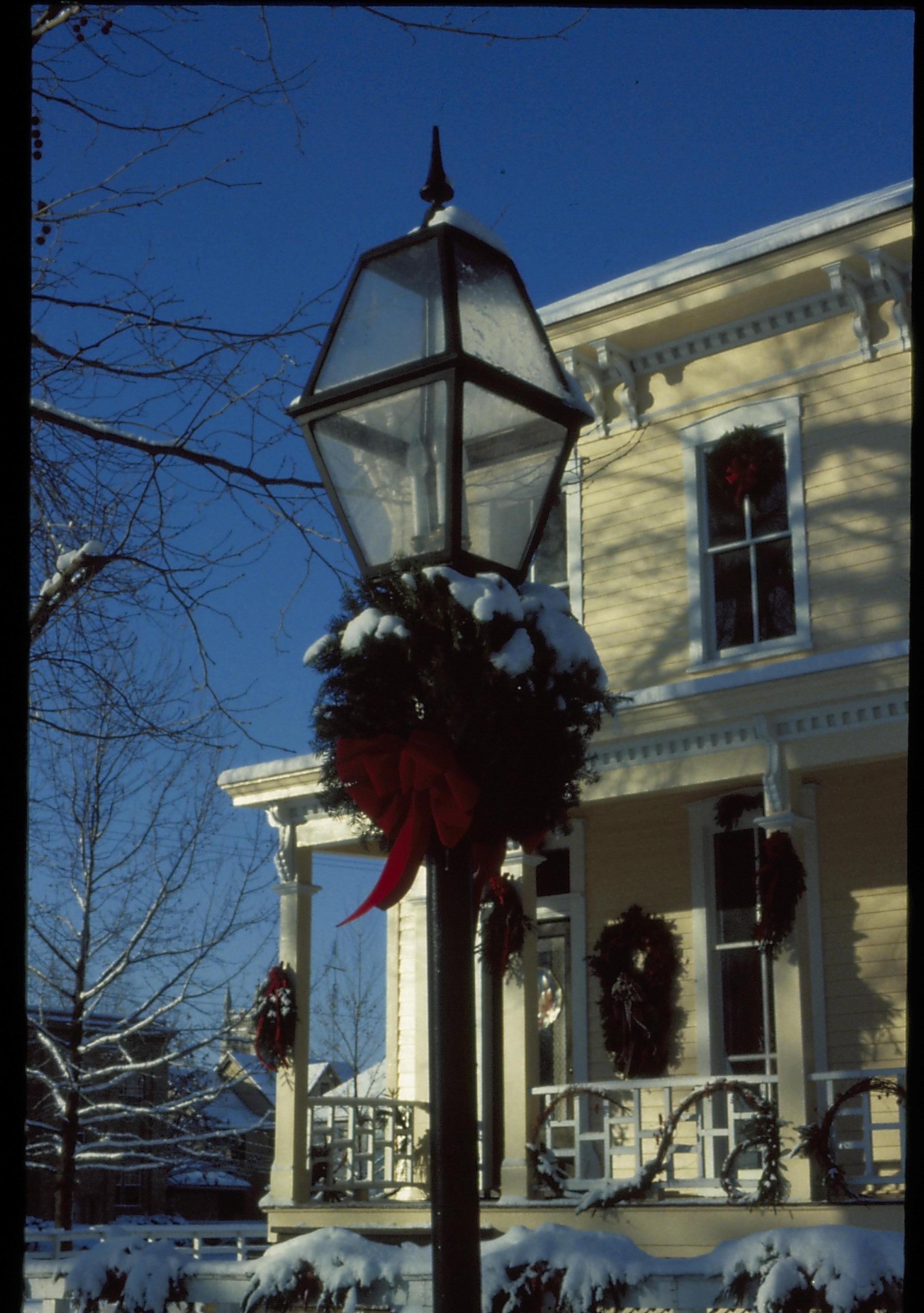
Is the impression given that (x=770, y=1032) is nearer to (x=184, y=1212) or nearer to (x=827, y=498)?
(x=827, y=498)

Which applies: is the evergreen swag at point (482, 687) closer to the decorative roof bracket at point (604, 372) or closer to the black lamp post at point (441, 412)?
the black lamp post at point (441, 412)

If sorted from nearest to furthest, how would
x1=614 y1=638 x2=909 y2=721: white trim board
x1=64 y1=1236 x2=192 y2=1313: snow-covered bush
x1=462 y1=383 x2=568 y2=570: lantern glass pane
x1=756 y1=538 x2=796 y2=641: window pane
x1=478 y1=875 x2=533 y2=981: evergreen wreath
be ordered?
x1=462 y1=383 x2=568 y2=570: lantern glass pane
x1=64 y1=1236 x2=192 y2=1313: snow-covered bush
x1=614 y1=638 x2=909 y2=721: white trim board
x1=478 y1=875 x2=533 y2=981: evergreen wreath
x1=756 y1=538 x2=796 y2=641: window pane

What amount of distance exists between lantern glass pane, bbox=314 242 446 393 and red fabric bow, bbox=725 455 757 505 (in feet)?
32.5

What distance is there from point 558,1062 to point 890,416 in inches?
245

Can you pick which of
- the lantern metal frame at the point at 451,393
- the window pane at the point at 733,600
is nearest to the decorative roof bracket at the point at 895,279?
the window pane at the point at 733,600

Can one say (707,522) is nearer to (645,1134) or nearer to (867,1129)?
(645,1134)

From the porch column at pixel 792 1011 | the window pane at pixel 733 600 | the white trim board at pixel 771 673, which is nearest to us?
the porch column at pixel 792 1011

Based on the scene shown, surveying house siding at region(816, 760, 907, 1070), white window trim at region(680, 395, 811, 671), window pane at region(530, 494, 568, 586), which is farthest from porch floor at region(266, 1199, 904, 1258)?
window pane at region(530, 494, 568, 586)

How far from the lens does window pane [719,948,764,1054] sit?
12.2m

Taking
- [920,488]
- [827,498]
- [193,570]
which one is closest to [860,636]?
[827,498]

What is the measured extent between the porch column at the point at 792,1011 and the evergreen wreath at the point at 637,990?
76.3 inches

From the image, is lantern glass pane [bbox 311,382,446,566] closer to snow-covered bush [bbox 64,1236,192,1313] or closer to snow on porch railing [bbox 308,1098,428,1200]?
snow-covered bush [bbox 64,1236,192,1313]

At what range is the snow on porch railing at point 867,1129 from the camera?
9430mm

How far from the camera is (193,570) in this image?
643cm
